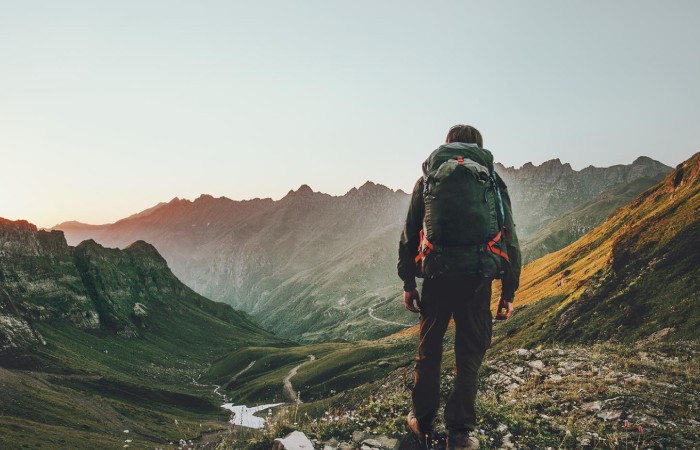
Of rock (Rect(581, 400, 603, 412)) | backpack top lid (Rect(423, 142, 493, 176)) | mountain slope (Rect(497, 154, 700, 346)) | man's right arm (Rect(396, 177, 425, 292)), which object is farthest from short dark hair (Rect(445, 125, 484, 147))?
mountain slope (Rect(497, 154, 700, 346))

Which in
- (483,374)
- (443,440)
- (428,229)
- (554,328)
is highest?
(428,229)

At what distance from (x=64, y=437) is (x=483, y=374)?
9512 centimetres

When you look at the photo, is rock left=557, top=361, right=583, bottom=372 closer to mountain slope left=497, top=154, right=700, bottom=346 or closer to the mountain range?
the mountain range

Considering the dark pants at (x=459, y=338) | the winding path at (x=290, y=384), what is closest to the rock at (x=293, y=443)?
the dark pants at (x=459, y=338)

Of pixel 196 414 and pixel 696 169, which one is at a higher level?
pixel 696 169

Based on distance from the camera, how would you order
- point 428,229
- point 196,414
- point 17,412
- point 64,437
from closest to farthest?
point 428,229 → point 64,437 → point 17,412 → point 196,414

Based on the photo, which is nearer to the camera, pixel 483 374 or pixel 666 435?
pixel 666 435

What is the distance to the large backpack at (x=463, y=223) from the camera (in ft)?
23.6

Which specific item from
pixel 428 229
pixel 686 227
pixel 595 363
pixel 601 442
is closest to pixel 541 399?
pixel 601 442

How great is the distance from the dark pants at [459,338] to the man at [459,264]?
2 centimetres

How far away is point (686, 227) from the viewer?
Answer: 62.8 metres

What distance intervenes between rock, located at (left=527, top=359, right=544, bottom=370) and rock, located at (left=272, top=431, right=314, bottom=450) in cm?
943

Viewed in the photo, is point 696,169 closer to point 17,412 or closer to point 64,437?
point 64,437

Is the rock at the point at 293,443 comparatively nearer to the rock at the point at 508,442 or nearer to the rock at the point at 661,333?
the rock at the point at 508,442
